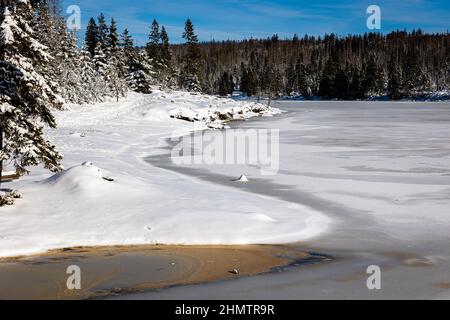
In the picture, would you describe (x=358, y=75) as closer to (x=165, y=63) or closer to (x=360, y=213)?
(x=165, y=63)

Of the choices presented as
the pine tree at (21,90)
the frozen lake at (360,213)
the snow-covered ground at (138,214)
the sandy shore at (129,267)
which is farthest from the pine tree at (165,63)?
the sandy shore at (129,267)

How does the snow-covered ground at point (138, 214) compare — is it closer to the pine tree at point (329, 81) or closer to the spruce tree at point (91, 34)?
the spruce tree at point (91, 34)

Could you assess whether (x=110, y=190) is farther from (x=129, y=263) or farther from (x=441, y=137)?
(x=441, y=137)

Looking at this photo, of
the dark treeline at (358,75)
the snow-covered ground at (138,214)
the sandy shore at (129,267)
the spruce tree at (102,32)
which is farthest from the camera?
the dark treeline at (358,75)

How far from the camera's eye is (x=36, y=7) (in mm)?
12539

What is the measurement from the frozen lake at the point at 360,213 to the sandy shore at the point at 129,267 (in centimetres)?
55

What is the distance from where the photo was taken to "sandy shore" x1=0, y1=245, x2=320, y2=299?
804 cm

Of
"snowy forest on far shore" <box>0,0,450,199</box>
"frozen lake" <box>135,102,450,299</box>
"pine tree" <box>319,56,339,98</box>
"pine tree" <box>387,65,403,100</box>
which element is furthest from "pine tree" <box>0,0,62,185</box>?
"pine tree" <box>319,56,339,98</box>

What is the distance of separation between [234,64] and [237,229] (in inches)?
7486

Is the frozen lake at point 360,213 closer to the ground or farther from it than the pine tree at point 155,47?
closer to the ground

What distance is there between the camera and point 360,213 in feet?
42.9

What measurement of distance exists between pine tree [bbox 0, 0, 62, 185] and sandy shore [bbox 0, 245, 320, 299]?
308cm

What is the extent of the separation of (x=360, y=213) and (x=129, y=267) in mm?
6392

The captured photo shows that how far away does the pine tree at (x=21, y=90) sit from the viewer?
11.7 meters
